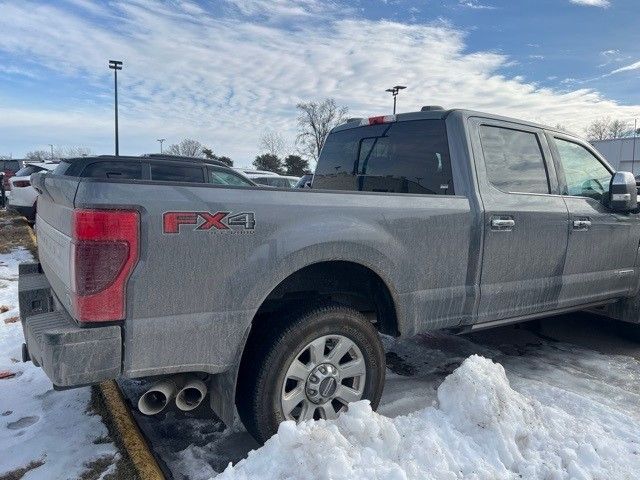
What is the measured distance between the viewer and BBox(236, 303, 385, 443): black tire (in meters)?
2.55

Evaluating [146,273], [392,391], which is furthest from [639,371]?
[146,273]

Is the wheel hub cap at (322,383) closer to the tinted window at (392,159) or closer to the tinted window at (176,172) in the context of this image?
the tinted window at (392,159)

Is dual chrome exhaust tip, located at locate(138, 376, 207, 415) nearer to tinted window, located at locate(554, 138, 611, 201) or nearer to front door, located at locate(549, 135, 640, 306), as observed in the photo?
front door, located at locate(549, 135, 640, 306)

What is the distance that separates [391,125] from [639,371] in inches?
120

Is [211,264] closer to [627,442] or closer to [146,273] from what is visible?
[146,273]

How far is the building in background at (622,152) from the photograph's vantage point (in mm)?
41669

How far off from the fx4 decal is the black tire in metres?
0.59

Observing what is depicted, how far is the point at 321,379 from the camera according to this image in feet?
8.91

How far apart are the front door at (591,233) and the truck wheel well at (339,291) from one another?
1.80 m

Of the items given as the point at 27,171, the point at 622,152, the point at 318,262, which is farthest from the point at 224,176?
the point at 622,152

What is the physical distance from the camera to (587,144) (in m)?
4.51

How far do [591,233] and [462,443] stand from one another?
2.51m

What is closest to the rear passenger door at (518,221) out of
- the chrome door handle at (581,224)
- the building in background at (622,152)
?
the chrome door handle at (581,224)

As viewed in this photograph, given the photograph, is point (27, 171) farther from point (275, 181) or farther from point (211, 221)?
point (211, 221)
